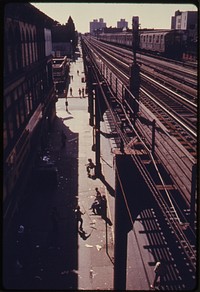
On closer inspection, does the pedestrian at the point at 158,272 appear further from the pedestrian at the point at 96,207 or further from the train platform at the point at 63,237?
the pedestrian at the point at 96,207

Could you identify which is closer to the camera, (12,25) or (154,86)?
(12,25)

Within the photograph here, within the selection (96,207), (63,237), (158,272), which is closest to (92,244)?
(63,237)

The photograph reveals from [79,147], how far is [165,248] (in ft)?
46.9

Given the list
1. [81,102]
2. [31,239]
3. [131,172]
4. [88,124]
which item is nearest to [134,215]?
[131,172]

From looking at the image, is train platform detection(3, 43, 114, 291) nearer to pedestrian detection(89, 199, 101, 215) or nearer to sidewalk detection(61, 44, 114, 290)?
sidewalk detection(61, 44, 114, 290)

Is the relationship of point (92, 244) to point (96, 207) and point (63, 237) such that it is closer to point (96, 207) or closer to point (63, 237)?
point (63, 237)

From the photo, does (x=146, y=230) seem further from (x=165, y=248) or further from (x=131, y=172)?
(x=131, y=172)

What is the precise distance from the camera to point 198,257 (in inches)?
189

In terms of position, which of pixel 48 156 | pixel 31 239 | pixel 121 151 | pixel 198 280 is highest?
pixel 121 151

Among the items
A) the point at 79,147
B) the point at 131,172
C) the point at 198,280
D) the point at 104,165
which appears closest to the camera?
the point at 198,280

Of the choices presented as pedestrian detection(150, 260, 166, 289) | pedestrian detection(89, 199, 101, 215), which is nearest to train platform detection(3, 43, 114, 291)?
pedestrian detection(89, 199, 101, 215)

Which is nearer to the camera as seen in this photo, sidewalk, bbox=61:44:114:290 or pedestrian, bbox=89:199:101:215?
sidewalk, bbox=61:44:114:290

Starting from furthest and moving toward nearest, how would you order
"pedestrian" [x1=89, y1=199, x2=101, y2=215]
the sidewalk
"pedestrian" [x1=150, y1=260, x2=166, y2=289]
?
1. "pedestrian" [x1=89, y1=199, x2=101, y2=215]
2. the sidewalk
3. "pedestrian" [x1=150, y1=260, x2=166, y2=289]

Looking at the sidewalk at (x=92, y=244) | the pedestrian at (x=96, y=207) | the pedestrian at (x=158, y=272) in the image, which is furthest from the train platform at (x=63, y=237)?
the pedestrian at (x=158, y=272)
